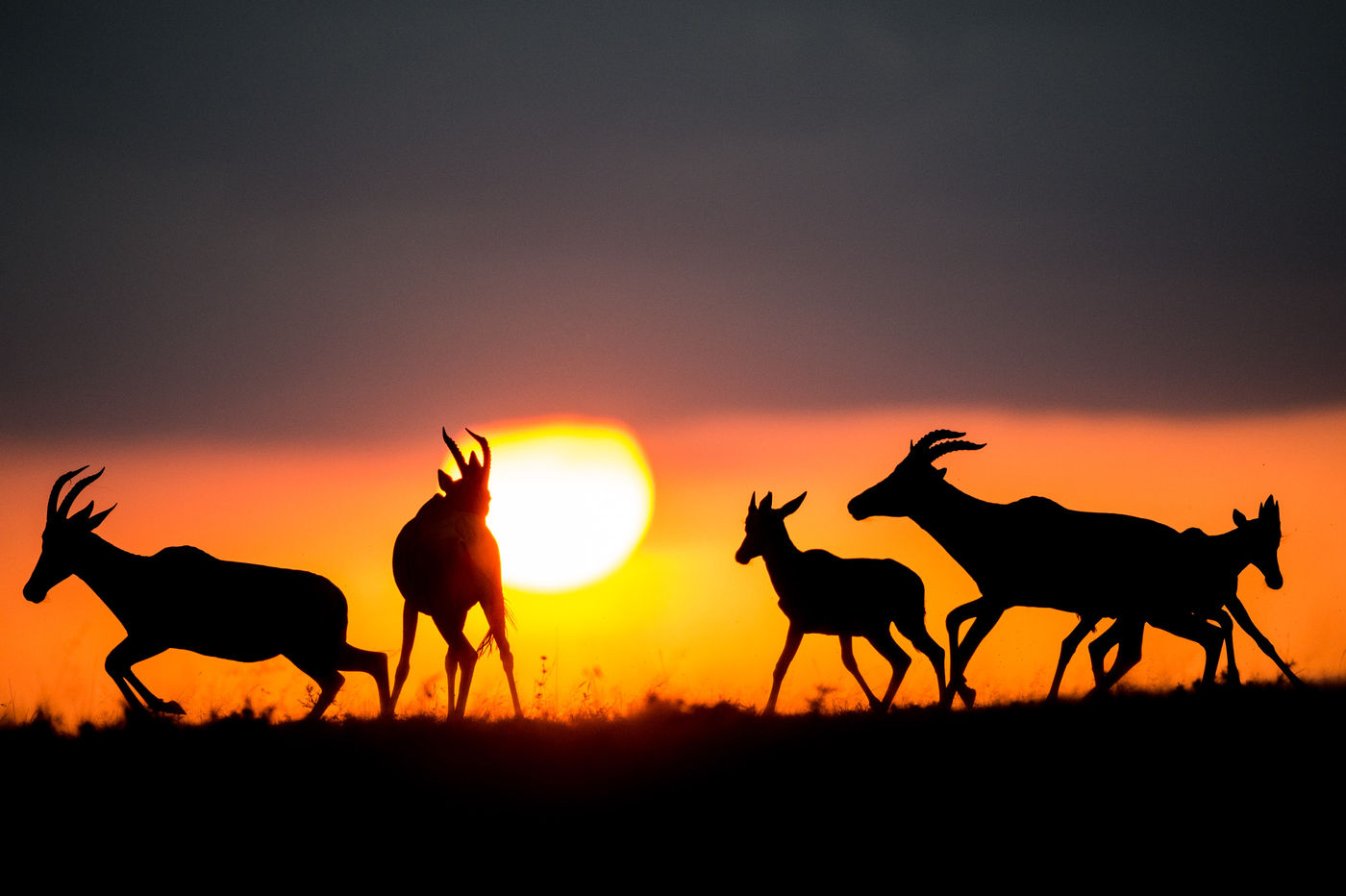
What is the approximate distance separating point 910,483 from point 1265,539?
4452mm

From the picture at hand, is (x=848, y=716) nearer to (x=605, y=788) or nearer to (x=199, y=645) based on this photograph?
(x=605, y=788)

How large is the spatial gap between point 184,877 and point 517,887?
8.32ft

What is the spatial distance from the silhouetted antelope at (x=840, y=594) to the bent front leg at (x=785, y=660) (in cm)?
1

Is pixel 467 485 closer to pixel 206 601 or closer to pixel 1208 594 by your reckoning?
pixel 206 601

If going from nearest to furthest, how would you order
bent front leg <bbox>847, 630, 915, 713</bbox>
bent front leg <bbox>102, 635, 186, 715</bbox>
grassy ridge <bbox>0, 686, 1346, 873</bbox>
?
grassy ridge <bbox>0, 686, 1346, 873</bbox>
bent front leg <bbox>102, 635, 186, 715</bbox>
bent front leg <bbox>847, 630, 915, 713</bbox>

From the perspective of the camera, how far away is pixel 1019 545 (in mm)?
16766

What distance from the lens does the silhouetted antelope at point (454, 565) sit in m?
16.4

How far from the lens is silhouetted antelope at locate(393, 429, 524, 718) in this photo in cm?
1642

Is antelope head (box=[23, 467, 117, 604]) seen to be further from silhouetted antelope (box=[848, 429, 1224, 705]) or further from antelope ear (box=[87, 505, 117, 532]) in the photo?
silhouetted antelope (box=[848, 429, 1224, 705])

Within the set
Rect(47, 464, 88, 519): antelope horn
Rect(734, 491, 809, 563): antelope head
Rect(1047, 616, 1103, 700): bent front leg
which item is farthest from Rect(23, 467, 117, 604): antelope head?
Rect(1047, 616, 1103, 700): bent front leg

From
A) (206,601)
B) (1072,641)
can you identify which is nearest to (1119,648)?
(1072,641)

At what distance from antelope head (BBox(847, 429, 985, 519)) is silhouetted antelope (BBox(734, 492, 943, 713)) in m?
0.87

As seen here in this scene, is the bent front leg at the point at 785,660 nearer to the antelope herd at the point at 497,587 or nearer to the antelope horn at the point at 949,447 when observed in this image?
the antelope herd at the point at 497,587

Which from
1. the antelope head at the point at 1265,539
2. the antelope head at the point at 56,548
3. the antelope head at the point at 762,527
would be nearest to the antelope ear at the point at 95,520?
the antelope head at the point at 56,548
